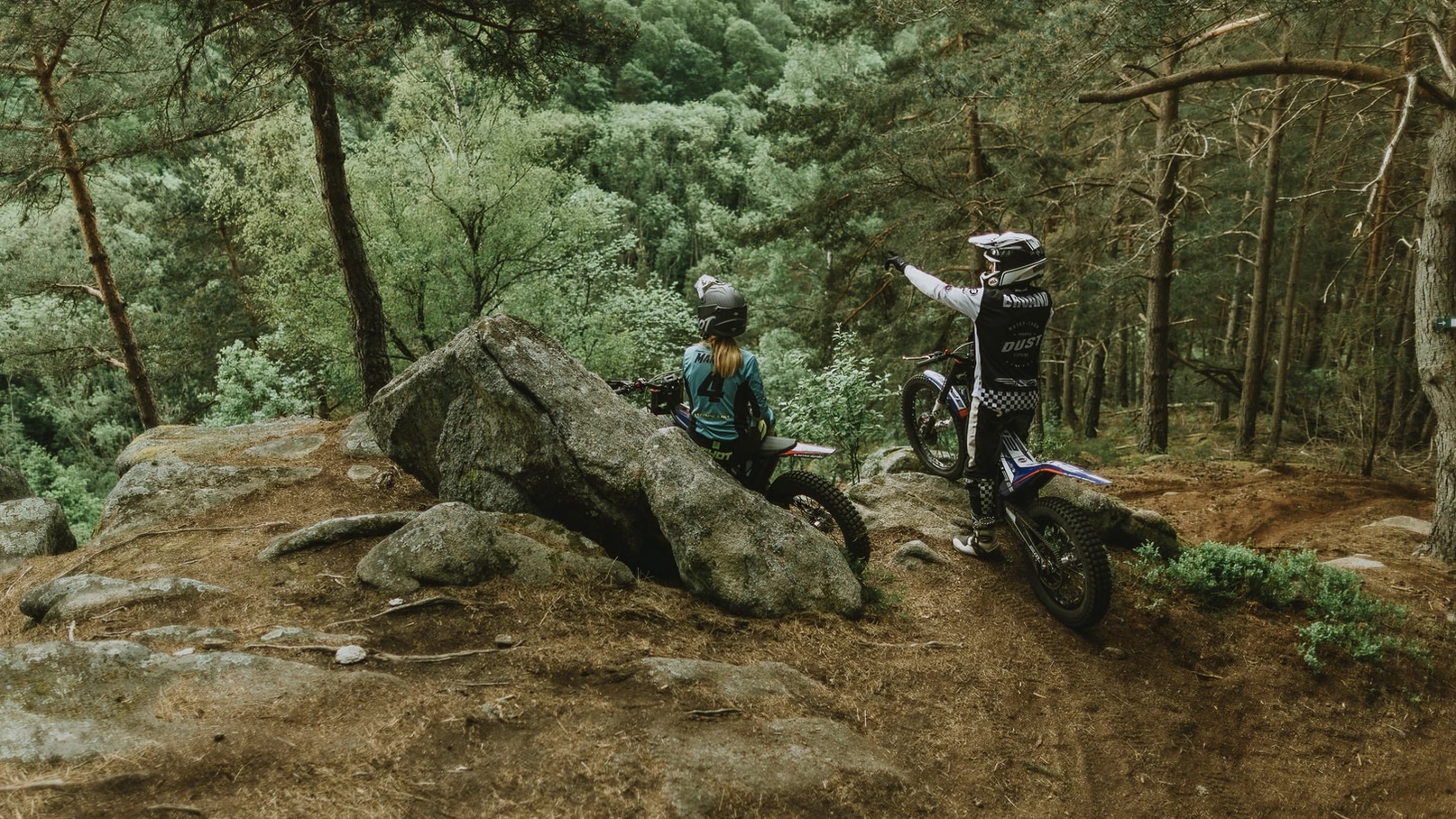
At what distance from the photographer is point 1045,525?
17.2 ft

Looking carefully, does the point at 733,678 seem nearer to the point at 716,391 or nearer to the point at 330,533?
the point at 716,391

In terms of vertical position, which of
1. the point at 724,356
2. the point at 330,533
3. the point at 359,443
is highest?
the point at 724,356

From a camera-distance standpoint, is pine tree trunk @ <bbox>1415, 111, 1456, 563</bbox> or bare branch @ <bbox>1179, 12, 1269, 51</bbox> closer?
bare branch @ <bbox>1179, 12, 1269, 51</bbox>

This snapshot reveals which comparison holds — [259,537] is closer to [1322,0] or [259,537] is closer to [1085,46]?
[1085,46]

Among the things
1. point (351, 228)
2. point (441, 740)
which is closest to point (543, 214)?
point (351, 228)

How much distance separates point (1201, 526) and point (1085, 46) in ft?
18.4

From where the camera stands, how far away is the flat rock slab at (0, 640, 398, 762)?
2.80 meters

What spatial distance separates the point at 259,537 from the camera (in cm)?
576

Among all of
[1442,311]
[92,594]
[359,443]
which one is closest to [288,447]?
[359,443]

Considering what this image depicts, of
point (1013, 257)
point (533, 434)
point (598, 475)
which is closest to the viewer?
point (598, 475)

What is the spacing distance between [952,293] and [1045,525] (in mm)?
1750

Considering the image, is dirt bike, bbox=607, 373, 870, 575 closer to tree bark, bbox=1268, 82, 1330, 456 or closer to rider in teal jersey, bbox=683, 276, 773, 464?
rider in teal jersey, bbox=683, 276, 773, 464

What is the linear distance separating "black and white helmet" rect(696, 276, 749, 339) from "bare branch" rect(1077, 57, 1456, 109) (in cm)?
410

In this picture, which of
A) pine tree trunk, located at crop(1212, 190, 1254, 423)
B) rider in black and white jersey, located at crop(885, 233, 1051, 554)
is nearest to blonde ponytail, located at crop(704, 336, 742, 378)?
rider in black and white jersey, located at crop(885, 233, 1051, 554)
